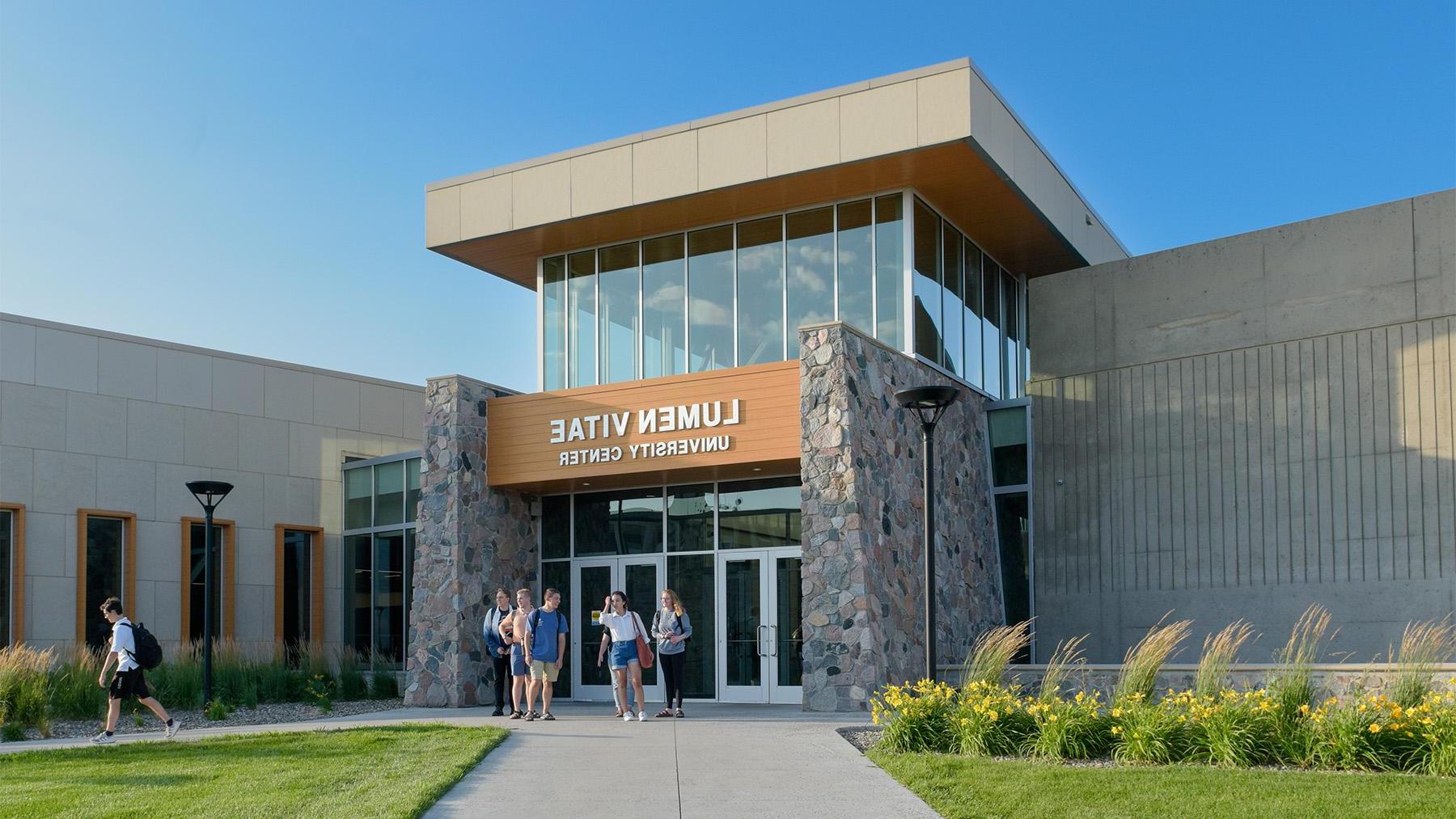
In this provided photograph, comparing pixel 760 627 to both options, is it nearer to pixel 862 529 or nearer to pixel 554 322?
pixel 862 529

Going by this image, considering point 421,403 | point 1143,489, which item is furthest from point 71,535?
point 1143,489

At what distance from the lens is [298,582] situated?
94.5 ft

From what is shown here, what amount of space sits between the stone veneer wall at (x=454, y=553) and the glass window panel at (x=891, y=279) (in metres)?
6.57

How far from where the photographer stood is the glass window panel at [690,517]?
70.2ft

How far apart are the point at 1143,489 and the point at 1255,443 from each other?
1.81m

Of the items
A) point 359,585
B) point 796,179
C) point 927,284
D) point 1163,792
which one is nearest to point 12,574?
point 359,585

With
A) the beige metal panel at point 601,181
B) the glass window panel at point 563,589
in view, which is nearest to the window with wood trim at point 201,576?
the glass window panel at point 563,589

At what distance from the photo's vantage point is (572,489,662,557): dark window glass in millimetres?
22000

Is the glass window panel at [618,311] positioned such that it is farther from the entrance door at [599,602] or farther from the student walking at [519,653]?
the student walking at [519,653]

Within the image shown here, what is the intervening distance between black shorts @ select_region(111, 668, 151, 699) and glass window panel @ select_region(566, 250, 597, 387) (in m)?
8.50

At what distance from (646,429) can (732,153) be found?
4.37 meters

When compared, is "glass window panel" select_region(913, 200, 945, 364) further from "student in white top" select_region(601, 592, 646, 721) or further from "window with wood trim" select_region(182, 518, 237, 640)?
"window with wood trim" select_region(182, 518, 237, 640)

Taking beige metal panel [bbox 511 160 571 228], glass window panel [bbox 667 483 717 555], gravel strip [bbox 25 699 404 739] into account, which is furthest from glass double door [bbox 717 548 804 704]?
beige metal panel [bbox 511 160 571 228]

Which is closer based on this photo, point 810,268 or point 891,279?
point 891,279
